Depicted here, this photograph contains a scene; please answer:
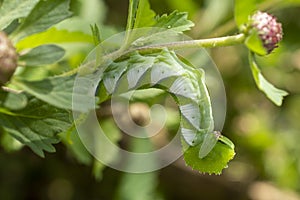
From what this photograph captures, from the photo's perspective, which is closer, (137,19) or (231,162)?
(137,19)

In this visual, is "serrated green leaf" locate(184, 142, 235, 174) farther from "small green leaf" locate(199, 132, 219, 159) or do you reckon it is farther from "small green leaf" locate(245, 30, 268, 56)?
"small green leaf" locate(245, 30, 268, 56)

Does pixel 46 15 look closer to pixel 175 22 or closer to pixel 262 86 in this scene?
pixel 175 22

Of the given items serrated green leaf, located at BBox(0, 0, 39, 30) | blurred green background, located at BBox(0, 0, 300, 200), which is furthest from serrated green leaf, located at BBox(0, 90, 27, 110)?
blurred green background, located at BBox(0, 0, 300, 200)

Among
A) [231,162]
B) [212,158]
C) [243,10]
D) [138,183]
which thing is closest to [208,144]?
[212,158]

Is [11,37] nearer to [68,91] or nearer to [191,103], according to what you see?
[68,91]

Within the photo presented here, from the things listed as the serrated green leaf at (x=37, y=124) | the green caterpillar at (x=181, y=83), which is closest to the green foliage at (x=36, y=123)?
the serrated green leaf at (x=37, y=124)

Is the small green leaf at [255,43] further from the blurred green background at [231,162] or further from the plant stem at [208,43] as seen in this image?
the blurred green background at [231,162]
